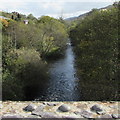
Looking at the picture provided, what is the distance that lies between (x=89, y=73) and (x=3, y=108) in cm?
463

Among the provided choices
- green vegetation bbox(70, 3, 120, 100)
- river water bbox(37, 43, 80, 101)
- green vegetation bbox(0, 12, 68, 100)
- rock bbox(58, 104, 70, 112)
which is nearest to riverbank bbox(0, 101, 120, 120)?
rock bbox(58, 104, 70, 112)

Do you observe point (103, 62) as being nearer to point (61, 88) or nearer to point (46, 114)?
point (61, 88)

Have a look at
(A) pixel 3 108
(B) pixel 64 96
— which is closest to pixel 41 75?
(B) pixel 64 96

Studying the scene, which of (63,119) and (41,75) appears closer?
(63,119)

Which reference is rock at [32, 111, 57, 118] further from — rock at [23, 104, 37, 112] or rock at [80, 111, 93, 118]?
Result: rock at [80, 111, 93, 118]

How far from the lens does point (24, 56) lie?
869cm

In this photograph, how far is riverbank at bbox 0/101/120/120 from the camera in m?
2.00

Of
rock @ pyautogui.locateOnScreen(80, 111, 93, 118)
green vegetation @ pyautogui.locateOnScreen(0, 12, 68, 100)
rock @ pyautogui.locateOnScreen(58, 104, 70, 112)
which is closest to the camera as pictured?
rock @ pyautogui.locateOnScreen(80, 111, 93, 118)

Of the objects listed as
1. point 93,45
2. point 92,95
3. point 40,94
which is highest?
point 93,45

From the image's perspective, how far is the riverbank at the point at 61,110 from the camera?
1999mm

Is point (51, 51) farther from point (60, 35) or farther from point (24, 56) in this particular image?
point (24, 56)

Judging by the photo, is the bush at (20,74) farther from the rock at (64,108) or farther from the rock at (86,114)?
the rock at (86,114)

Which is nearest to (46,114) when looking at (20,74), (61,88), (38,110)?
(38,110)

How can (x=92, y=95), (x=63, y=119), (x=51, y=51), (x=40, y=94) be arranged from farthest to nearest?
1. (x=51, y=51)
2. (x=40, y=94)
3. (x=92, y=95)
4. (x=63, y=119)
